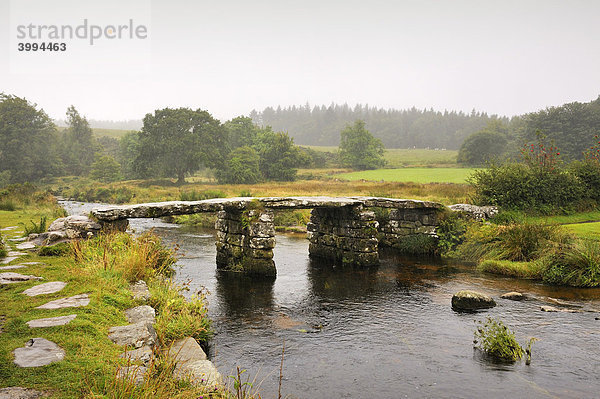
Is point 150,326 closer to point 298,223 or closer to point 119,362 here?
point 119,362

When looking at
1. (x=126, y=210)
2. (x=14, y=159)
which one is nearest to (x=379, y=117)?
(x=14, y=159)

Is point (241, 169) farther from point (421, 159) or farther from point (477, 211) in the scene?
point (421, 159)

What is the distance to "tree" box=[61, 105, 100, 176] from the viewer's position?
6350cm

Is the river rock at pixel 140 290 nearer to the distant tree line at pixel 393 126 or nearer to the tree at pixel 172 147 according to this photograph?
the tree at pixel 172 147

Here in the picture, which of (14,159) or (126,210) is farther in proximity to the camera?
(14,159)

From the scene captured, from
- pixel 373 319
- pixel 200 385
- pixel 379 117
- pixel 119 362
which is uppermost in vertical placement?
pixel 379 117

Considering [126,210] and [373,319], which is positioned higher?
[126,210]

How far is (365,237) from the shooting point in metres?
14.9

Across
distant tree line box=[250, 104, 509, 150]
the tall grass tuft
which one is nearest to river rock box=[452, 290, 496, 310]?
the tall grass tuft

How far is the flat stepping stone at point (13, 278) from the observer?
7.28 m

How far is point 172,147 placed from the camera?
4822 cm

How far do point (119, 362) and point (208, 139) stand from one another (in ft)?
160

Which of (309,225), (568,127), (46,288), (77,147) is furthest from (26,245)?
(568,127)

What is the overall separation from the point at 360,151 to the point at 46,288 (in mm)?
72593
